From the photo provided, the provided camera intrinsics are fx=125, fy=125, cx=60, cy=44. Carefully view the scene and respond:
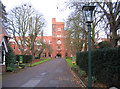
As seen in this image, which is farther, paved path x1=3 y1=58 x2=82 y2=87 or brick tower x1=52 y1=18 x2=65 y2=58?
brick tower x1=52 y1=18 x2=65 y2=58

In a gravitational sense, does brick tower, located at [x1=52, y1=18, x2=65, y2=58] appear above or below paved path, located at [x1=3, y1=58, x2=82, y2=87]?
above

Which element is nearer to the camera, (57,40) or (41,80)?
(41,80)

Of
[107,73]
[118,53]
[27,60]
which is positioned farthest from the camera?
[27,60]

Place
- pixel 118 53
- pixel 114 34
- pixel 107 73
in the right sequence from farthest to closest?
pixel 114 34, pixel 107 73, pixel 118 53

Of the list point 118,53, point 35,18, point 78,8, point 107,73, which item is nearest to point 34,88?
point 107,73

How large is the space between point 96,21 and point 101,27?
1145mm

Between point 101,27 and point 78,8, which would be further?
point 101,27

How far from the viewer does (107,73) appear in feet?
22.6

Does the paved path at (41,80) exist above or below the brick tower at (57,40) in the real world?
below

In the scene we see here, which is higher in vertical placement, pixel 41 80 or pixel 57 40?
pixel 57 40

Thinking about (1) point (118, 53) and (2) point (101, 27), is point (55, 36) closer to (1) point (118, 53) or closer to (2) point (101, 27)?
(2) point (101, 27)

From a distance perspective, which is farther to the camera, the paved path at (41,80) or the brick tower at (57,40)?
the brick tower at (57,40)

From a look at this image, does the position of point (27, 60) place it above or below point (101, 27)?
below

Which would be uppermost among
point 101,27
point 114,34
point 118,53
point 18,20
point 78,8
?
point 18,20
